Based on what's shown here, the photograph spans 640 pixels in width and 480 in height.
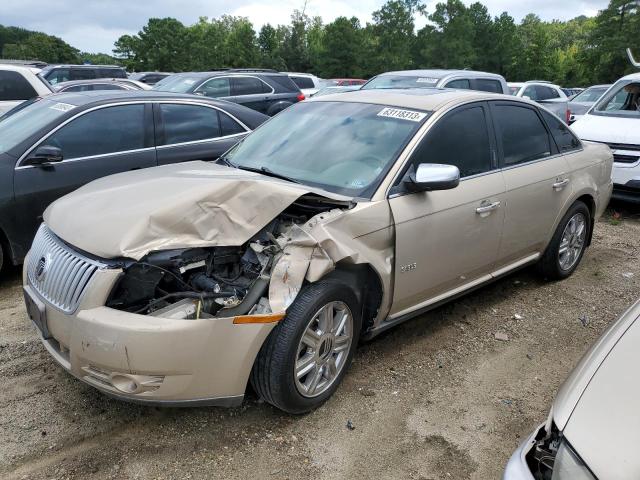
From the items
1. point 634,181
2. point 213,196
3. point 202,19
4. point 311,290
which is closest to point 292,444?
point 311,290

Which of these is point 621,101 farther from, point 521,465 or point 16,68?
point 16,68

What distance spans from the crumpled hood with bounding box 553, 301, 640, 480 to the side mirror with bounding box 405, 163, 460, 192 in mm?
1362

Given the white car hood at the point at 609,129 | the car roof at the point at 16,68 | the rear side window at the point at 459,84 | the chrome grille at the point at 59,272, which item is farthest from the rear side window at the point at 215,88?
the chrome grille at the point at 59,272

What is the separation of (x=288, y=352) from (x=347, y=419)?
0.62m

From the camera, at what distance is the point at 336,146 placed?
3672mm

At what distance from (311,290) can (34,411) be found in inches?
66.1

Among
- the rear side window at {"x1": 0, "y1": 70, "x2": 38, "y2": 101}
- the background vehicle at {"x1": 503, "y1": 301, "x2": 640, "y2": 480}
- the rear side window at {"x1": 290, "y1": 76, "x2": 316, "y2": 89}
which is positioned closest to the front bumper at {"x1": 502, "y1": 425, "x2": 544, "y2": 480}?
the background vehicle at {"x1": 503, "y1": 301, "x2": 640, "y2": 480}

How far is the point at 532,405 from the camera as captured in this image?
10.8ft

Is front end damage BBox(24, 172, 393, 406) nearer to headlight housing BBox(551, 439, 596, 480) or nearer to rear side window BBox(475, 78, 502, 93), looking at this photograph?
headlight housing BBox(551, 439, 596, 480)

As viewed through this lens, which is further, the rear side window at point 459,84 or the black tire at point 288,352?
the rear side window at point 459,84

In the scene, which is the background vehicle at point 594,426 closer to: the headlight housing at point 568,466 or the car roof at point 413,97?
the headlight housing at point 568,466

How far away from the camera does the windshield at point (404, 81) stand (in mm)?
9281

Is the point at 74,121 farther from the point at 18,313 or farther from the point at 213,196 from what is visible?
the point at 213,196

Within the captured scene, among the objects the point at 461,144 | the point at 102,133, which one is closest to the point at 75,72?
the point at 102,133
